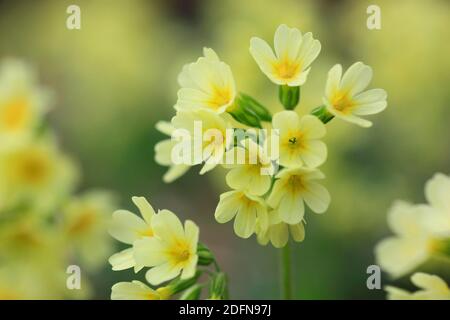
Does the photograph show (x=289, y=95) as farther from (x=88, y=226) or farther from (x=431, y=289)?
(x=88, y=226)

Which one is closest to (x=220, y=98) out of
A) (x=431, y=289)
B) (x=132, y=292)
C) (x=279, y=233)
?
(x=279, y=233)

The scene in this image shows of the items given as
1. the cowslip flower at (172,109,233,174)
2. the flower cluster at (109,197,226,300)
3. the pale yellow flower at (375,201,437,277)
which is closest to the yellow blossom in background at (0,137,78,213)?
the flower cluster at (109,197,226,300)

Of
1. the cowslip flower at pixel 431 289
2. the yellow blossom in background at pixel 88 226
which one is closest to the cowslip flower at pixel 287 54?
the cowslip flower at pixel 431 289

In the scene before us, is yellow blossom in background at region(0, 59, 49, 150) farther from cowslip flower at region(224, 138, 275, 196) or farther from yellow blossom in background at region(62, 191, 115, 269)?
cowslip flower at region(224, 138, 275, 196)

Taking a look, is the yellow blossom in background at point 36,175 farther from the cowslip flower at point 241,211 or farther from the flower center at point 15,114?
the cowslip flower at point 241,211
